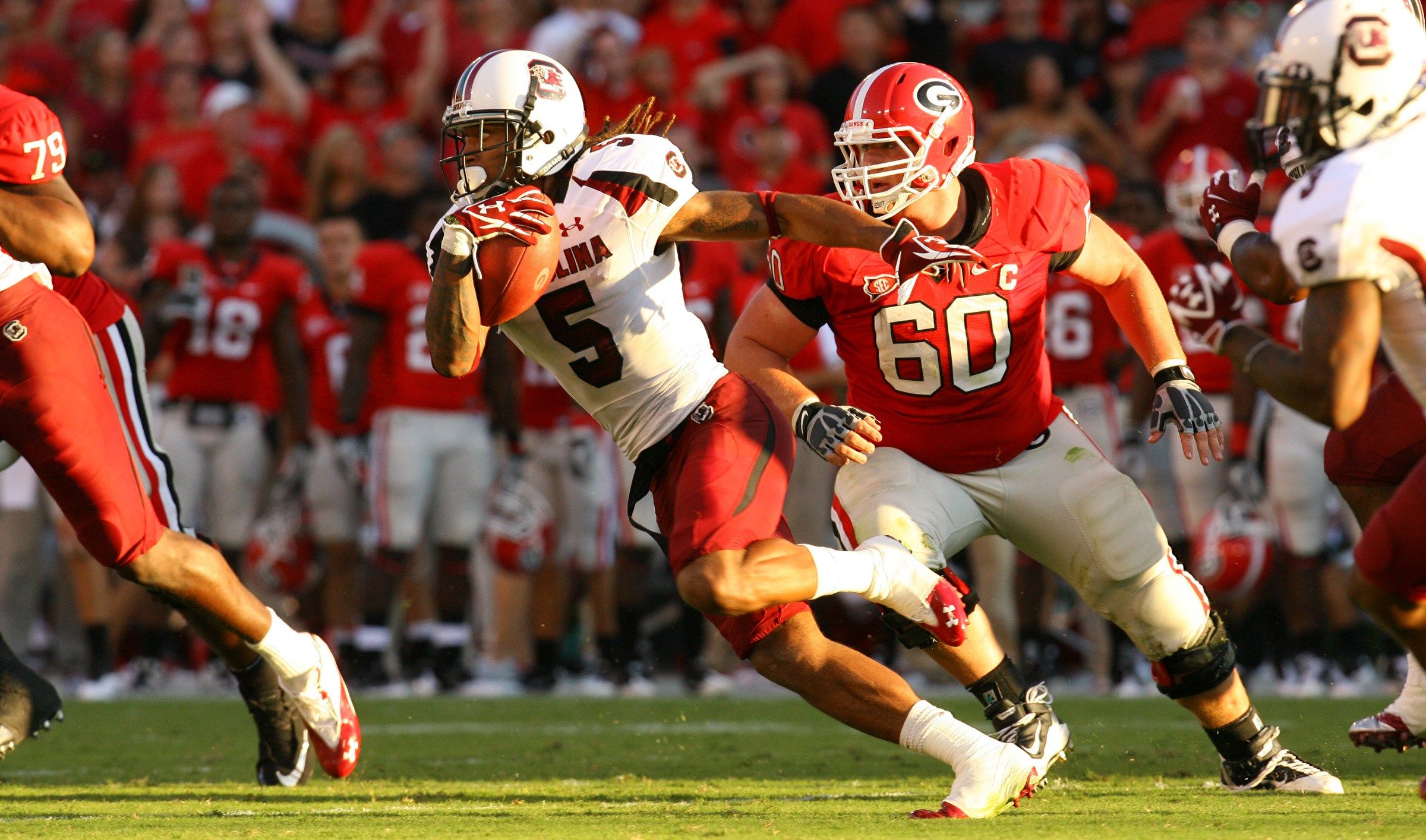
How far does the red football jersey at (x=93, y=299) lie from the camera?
459 centimetres

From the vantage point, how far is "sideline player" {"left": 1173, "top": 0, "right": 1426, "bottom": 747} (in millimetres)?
3225

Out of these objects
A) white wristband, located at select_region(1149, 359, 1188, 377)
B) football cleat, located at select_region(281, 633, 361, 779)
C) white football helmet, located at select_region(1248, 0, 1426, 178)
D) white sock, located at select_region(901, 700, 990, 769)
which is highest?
white football helmet, located at select_region(1248, 0, 1426, 178)

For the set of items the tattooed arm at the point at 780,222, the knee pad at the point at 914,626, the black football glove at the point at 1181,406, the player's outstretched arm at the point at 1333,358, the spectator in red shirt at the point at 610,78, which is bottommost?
the knee pad at the point at 914,626

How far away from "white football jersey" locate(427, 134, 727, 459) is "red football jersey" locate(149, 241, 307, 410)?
3.67 meters

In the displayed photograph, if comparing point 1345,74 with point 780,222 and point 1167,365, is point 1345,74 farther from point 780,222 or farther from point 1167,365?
point 780,222

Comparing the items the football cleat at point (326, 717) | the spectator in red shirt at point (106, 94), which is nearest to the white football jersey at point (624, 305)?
the football cleat at point (326, 717)

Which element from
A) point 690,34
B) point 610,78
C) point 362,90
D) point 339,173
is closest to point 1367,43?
point 610,78

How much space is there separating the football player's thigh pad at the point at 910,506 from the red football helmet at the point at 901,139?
2.08 ft

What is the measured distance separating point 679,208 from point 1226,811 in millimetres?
1820

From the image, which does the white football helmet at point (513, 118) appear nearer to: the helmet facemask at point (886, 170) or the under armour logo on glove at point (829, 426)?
the helmet facemask at point (886, 170)

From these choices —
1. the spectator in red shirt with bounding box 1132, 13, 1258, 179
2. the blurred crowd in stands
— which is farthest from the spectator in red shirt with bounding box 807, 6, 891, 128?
the spectator in red shirt with bounding box 1132, 13, 1258, 179

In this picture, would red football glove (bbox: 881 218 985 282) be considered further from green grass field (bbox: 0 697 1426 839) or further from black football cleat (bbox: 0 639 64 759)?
black football cleat (bbox: 0 639 64 759)

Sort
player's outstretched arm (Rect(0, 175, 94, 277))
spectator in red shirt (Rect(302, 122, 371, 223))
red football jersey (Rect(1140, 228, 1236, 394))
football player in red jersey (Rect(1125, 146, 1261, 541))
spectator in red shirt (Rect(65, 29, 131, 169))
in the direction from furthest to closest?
spectator in red shirt (Rect(65, 29, 131, 169)) → spectator in red shirt (Rect(302, 122, 371, 223)) → red football jersey (Rect(1140, 228, 1236, 394)) → football player in red jersey (Rect(1125, 146, 1261, 541)) → player's outstretched arm (Rect(0, 175, 94, 277))

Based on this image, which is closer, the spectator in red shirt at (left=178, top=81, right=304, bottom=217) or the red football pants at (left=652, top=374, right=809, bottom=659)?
the red football pants at (left=652, top=374, right=809, bottom=659)
